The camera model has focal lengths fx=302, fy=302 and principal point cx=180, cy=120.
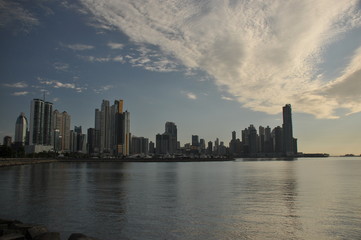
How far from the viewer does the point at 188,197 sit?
129ft

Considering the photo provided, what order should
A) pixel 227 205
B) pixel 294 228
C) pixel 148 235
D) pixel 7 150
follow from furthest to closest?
pixel 7 150
pixel 227 205
pixel 294 228
pixel 148 235

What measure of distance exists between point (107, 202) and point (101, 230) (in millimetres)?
12980

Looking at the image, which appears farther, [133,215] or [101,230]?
[133,215]

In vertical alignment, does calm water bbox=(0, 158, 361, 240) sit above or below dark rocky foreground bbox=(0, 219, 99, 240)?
below

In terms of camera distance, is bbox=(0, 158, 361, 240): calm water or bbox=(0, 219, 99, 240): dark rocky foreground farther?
bbox=(0, 158, 361, 240): calm water

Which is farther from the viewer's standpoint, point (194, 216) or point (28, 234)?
point (194, 216)

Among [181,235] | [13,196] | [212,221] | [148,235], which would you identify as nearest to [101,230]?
[148,235]

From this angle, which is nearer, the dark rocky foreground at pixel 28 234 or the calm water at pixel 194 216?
the dark rocky foreground at pixel 28 234

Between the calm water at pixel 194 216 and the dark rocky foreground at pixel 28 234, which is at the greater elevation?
the dark rocky foreground at pixel 28 234

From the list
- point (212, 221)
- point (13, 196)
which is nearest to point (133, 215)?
point (212, 221)

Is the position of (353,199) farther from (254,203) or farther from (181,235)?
(181,235)

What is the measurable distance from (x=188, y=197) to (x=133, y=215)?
13000mm

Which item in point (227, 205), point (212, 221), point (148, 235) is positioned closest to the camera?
point (148, 235)

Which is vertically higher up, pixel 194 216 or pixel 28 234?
pixel 28 234
